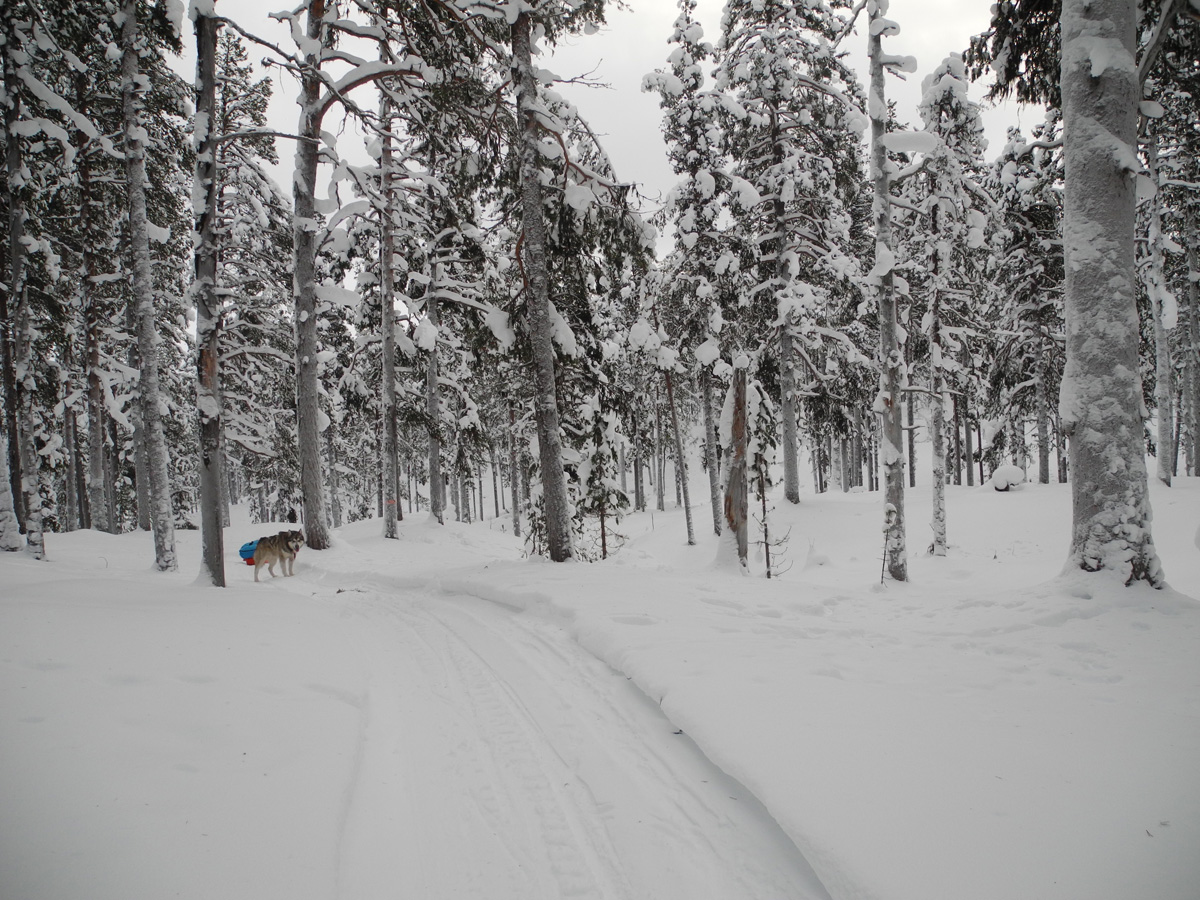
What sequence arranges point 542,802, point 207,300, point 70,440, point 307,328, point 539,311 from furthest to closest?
point 70,440
point 307,328
point 539,311
point 207,300
point 542,802

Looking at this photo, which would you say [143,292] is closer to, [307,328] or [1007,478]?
[307,328]

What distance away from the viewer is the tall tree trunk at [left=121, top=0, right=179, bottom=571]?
35.0 feet

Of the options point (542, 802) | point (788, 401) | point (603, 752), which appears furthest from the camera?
point (788, 401)

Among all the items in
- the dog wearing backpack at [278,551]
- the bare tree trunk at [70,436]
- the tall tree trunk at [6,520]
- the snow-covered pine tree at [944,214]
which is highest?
the snow-covered pine tree at [944,214]

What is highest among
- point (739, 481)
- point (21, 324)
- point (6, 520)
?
point (21, 324)

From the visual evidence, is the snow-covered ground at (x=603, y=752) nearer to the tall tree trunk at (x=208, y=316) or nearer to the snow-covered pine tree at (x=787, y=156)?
the tall tree trunk at (x=208, y=316)

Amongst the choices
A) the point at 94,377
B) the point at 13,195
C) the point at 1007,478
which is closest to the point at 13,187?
the point at 13,195

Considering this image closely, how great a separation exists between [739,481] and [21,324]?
51.1ft

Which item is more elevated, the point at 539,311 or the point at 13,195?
the point at 13,195

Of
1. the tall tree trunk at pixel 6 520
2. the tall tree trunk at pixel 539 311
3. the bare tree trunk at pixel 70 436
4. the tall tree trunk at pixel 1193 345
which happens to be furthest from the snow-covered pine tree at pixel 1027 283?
the bare tree trunk at pixel 70 436

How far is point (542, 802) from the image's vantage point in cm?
314

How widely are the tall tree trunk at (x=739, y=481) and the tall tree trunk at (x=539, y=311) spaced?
11.3 feet

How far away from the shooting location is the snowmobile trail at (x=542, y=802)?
2.54 metres

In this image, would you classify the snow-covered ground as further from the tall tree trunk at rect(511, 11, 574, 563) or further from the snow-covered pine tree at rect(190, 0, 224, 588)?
the tall tree trunk at rect(511, 11, 574, 563)
